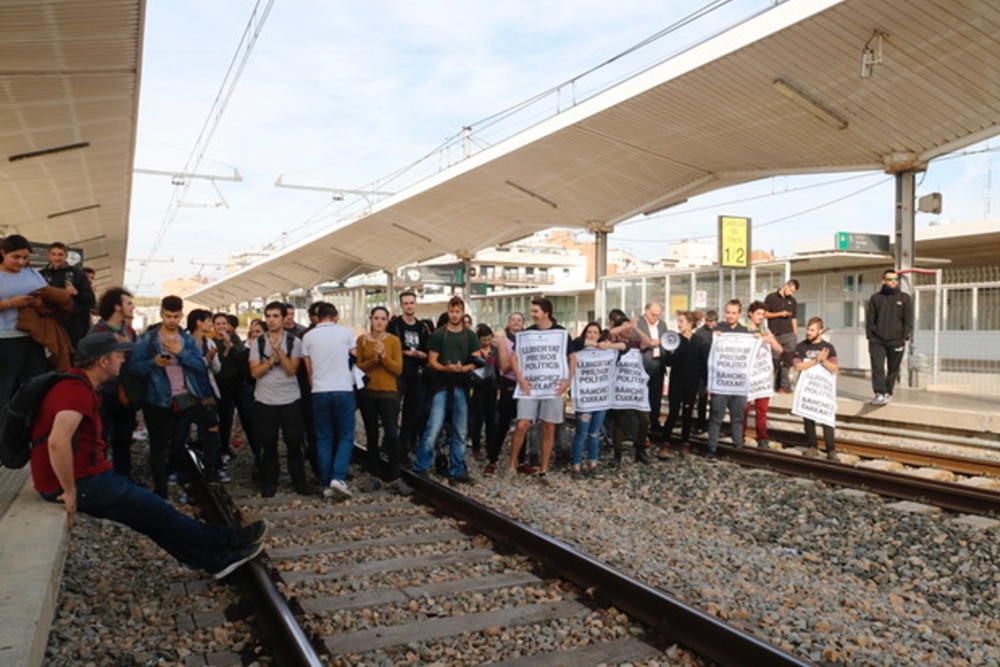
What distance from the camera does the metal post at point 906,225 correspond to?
56.1 ft

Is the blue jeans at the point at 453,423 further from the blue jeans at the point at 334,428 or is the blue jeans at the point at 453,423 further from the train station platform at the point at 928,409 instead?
the train station platform at the point at 928,409

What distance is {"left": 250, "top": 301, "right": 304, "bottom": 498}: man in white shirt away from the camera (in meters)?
8.21

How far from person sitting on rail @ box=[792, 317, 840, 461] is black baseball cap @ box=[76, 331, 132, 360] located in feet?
27.9

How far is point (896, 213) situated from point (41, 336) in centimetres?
1643

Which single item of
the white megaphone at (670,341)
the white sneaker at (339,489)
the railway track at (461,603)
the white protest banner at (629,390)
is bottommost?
the railway track at (461,603)

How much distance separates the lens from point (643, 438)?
1039 centimetres

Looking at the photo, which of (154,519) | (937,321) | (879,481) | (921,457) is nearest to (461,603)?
(154,519)

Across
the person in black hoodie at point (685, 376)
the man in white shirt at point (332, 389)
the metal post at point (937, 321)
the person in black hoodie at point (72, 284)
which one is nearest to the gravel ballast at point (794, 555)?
the man in white shirt at point (332, 389)

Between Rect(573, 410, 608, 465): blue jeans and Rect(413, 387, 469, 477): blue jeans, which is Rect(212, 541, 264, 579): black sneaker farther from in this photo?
Rect(573, 410, 608, 465): blue jeans

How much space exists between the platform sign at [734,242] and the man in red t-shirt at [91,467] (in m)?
17.2

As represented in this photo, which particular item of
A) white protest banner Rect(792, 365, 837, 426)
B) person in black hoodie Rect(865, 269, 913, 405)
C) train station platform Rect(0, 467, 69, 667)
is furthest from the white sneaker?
person in black hoodie Rect(865, 269, 913, 405)

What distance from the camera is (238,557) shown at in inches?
215

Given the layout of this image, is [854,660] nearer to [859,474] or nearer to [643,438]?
[859,474]

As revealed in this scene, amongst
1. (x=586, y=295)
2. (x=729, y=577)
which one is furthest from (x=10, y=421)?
(x=586, y=295)
